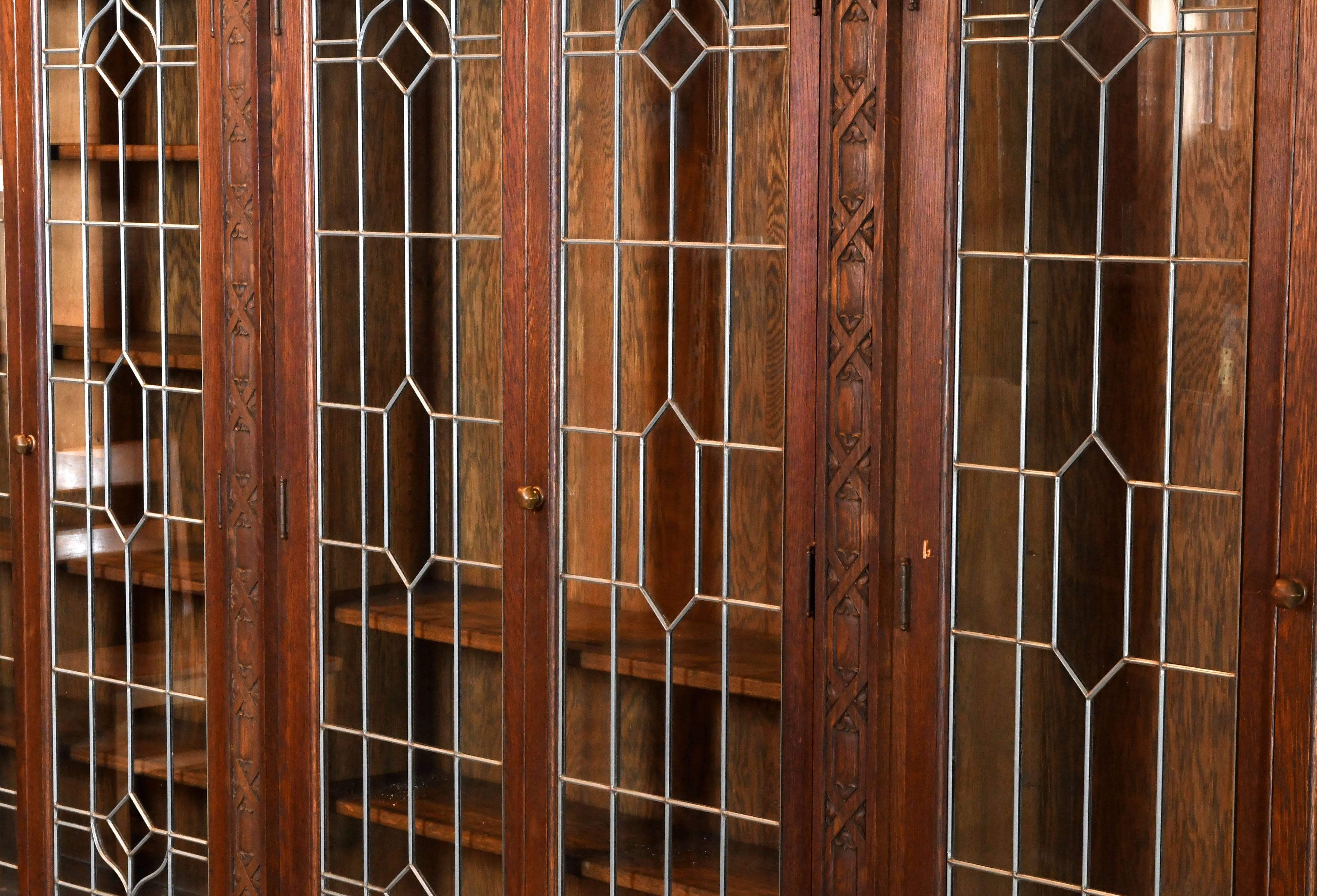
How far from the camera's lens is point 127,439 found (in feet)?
10.5

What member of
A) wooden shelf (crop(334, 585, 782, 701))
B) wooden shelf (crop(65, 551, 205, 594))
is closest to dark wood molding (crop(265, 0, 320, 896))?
wooden shelf (crop(334, 585, 782, 701))

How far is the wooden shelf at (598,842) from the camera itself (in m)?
2.48

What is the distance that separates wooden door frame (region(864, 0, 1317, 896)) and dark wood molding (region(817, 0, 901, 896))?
0.04 meters

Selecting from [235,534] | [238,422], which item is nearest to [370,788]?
[235,534]

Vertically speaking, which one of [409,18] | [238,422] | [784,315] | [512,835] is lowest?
[512,835]

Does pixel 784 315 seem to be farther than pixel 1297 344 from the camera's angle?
Yes

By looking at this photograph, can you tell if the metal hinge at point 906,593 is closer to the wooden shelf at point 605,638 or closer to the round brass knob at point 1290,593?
the wooden shelf at point 605,638

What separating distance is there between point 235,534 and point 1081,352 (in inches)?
68.0

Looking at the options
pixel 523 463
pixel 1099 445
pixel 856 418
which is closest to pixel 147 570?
pixel 523 463

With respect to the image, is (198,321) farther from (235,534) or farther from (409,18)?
(409,18)

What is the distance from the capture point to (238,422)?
3.01 m

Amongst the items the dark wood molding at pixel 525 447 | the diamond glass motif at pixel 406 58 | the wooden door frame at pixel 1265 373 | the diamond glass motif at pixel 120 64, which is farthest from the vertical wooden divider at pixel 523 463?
the diamond glass motif at pixel 120 64

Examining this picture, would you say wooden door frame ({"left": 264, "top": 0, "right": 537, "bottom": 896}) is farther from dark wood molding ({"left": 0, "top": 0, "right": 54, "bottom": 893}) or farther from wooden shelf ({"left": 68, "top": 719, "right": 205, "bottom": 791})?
dark wood molding ({"left": 0, "top": 0, "right": 54, "bottom": 893})

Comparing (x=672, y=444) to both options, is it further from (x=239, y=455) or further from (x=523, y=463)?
(x=239, y=455)
